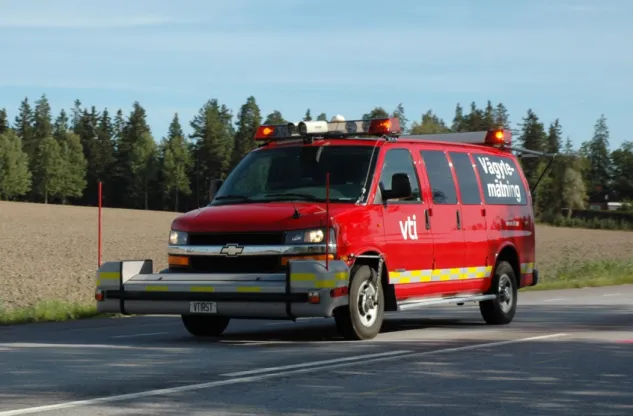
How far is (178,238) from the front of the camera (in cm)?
1239

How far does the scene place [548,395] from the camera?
8492mm

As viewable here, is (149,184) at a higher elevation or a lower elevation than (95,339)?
higher

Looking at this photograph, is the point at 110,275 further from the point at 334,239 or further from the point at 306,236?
the point at 334,239

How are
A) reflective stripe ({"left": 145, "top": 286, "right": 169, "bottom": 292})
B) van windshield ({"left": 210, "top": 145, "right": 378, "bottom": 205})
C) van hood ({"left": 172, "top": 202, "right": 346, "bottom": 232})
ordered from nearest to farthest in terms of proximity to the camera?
van hood ({"left": 172, "top": 202, "right": 346, "bottom": 232})
reflective stripe ({"left": 145, "top": 286, "right": 169, "bottom": 292})
van windshield ({"left": 210, "top": 145, "right": 378, "bottom": 205})

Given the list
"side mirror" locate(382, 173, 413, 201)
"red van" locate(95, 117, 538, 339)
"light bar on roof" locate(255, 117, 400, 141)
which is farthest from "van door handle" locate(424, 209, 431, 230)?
"light bar on roof" locate(255, 117, 400, 141)

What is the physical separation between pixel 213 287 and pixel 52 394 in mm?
3521

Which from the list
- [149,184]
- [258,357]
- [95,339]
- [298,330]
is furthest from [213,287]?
[149,184]

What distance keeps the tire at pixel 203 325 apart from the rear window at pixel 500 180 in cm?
401

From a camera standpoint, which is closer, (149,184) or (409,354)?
(409,354)

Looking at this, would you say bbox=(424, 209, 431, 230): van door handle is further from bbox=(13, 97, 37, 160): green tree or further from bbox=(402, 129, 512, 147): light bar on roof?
bbox=(13, 97, 37, 160): green tree

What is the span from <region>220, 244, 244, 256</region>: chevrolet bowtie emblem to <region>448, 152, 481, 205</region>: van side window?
12.1ft

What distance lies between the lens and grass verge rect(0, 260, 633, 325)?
1664 centimetres

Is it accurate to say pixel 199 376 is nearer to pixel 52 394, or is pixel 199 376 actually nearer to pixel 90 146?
pixel 52 394

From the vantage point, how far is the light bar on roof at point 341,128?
1327 cm
